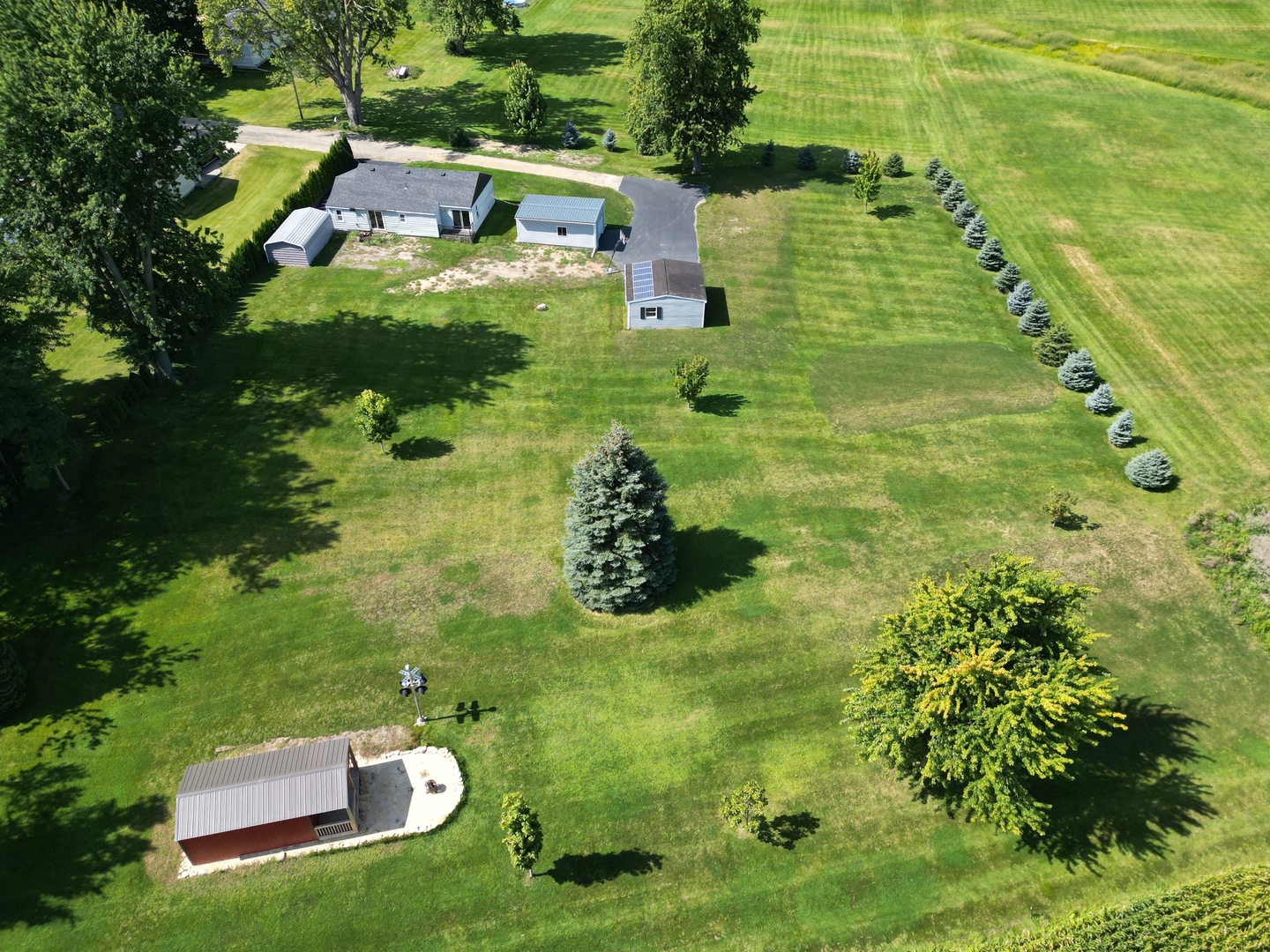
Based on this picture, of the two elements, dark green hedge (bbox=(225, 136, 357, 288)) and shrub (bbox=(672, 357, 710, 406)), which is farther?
dark green hedge (bbox=(225, 136, 357, 288))

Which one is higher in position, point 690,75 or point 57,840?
point 690,75

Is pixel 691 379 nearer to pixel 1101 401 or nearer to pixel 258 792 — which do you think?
pixel 1101 401

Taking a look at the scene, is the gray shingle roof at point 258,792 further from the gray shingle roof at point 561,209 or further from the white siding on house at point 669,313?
the gray shingle roof at point 561,209

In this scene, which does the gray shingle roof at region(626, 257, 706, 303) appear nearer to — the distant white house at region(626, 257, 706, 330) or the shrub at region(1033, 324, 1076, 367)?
the distant white house at region(626, 257, 706, 330)

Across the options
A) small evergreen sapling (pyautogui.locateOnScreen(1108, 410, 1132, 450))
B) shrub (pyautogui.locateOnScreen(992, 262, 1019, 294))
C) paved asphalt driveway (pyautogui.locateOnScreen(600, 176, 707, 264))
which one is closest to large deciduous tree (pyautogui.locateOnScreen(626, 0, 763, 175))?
paved asphalt driveway (pyautogui.locateOnScreen(600, 176, 707, 264))

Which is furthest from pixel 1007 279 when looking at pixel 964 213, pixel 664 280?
pixel 664 280

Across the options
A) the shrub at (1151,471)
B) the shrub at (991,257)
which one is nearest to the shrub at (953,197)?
the shrub at (991,257)

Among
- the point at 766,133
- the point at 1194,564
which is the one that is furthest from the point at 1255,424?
the point at 766,133
